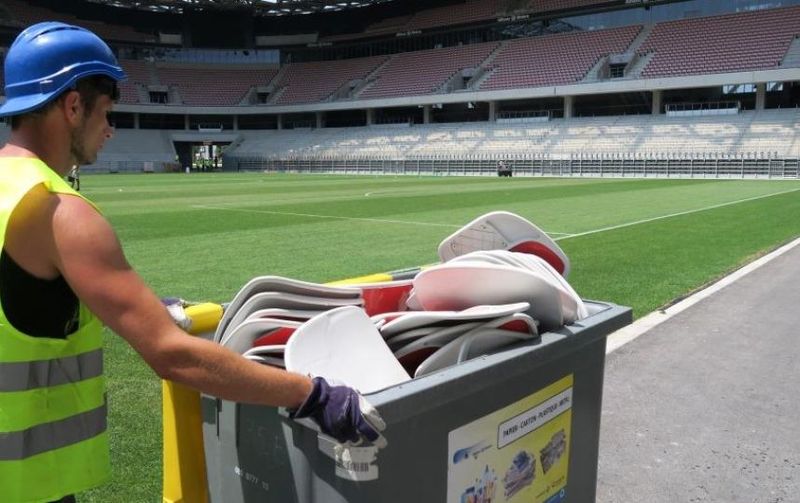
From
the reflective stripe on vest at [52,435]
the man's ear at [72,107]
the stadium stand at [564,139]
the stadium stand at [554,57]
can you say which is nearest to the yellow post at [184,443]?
the reflective stripe on vest at [52,435]

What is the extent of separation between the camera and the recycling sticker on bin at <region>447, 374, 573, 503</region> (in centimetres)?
189

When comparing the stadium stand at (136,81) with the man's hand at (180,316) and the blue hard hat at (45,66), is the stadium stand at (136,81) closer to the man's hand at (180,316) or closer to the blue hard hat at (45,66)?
the man's hand at (180,316)

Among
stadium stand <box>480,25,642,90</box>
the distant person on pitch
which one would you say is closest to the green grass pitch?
the distant person on pitch

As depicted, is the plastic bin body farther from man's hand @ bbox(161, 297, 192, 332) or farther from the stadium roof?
the stadium roof

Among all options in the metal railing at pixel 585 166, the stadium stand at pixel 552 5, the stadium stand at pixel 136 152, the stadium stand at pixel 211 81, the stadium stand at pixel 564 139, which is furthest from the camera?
the stadium stand at pixel 211 81

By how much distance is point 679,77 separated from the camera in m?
42.9

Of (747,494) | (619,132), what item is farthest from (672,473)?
(619,132)

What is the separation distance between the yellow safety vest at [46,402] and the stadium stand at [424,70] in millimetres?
57223

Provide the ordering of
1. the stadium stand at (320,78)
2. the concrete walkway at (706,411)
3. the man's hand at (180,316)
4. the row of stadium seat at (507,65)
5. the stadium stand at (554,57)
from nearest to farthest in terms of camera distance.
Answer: the man's hand at (180,316)
the concrete walkway at (706,411)
the row of stadium seat at (507,65)
the stadium stand at (554,57)
the stadium stand at (320,78)

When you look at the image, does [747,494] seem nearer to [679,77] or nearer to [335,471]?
[335,471]

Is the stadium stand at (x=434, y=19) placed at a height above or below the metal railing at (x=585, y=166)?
above

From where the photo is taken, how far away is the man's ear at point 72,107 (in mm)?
1646

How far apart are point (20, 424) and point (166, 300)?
1.94ft

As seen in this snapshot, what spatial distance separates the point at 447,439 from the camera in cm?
182
